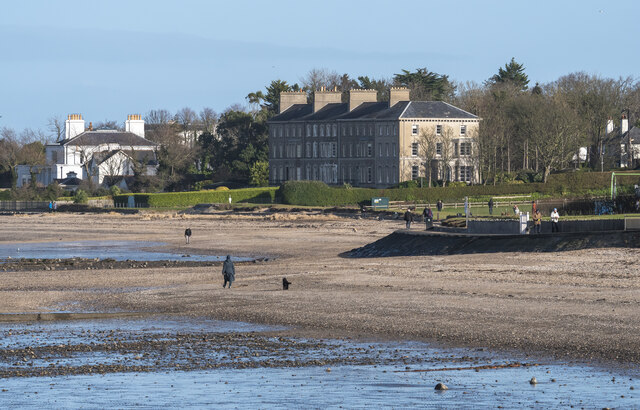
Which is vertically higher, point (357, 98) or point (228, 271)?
point (357, 98)

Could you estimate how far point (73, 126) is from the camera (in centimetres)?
16688

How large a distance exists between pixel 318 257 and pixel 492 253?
1015 centimetres

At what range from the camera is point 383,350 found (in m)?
24.5

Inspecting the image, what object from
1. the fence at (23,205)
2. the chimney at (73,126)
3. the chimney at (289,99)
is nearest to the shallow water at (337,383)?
the fence at (23,205)

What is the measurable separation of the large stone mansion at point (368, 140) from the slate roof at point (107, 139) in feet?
88.1

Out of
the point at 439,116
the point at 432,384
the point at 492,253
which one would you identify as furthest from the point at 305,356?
the point at 439,116

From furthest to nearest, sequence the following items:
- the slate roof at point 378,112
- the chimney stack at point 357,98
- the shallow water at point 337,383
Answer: the chimney stack at point 357,98, the slate roof at point 378,112, the shallow water at point 337,383

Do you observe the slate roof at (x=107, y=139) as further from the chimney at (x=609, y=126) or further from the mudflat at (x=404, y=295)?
the mudflat at (x=404, y=295)

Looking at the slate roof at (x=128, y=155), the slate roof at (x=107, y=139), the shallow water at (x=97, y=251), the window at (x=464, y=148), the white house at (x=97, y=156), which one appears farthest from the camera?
the slate roof at (x=107, y=139)

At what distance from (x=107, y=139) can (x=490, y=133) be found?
5956 centimetres

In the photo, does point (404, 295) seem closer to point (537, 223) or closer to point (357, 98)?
point (537, 223)

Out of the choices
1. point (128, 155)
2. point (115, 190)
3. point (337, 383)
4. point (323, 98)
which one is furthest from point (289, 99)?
point (337, 383)

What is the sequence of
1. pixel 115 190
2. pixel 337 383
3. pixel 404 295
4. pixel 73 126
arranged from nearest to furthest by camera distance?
pixel 337 383, pixel 404 295, pixel 115 190, pixel 73 126

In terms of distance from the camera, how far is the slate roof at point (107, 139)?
150625 mm
